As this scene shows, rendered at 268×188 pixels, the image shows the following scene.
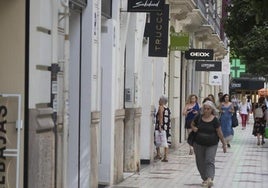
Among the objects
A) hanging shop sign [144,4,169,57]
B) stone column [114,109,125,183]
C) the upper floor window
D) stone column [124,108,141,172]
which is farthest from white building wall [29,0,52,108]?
hanging shop sign [144,4,169,57]

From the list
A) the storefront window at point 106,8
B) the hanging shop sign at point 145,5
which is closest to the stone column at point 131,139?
the hanging shop sign at point 145,5

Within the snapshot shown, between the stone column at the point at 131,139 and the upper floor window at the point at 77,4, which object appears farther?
the stone column at the point at 131,139

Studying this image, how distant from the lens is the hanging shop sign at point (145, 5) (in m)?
13.4

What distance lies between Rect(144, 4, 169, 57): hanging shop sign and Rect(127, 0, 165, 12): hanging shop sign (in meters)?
3.55

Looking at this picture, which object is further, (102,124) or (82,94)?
(102,124)

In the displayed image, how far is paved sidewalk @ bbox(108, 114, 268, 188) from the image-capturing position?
45.4 feet

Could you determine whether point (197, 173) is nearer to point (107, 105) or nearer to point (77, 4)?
point (107, 105)

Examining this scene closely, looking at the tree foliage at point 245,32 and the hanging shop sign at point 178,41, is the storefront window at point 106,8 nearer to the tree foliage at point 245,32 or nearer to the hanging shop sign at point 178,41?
the hanging shop sign at point 178,41

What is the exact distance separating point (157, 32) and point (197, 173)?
3835 mm

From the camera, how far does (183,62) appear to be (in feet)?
89.5

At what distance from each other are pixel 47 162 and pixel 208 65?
21.9m

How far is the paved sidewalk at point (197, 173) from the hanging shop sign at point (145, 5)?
348cm

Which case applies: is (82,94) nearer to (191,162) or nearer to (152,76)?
(152,76)

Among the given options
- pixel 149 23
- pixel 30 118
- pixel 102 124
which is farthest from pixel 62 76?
pixel 149 23
